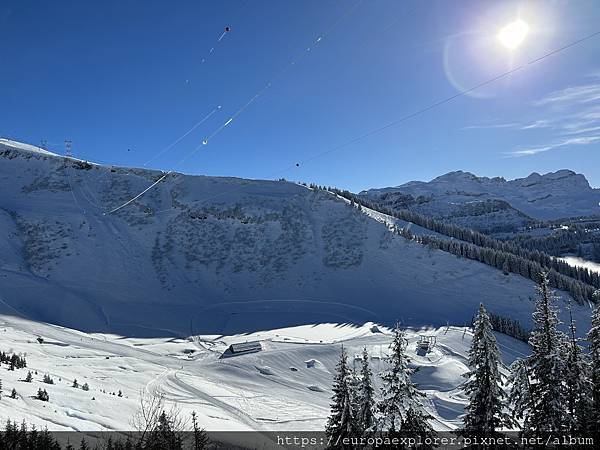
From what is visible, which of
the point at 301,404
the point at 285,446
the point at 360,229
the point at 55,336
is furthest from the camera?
the point at 360,229

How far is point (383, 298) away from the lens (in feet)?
293

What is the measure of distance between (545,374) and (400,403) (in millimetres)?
6358

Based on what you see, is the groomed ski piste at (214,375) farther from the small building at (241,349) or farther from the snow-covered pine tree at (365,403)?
the snow-covered pine tree at (365,403)

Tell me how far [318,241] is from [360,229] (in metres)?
11.4

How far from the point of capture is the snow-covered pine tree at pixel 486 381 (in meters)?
19.1

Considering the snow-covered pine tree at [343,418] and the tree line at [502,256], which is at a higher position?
the tree line at [502,256]

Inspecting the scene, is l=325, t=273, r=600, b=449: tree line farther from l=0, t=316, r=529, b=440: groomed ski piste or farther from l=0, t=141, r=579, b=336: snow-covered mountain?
l=0, t=141, r=579, b=336: snow-covered mountain

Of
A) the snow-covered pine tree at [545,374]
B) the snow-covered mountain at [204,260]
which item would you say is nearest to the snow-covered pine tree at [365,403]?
the snow-covered pine tree at [545,374]

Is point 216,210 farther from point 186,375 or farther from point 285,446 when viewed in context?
point 285,446

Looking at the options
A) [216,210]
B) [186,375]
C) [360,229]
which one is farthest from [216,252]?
[186,375]

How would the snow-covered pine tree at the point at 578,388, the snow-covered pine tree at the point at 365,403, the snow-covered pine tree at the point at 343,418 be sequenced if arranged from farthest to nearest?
the snow-covered pine tree at the point at 343,418
the snow-covered pine tree at the point at 365,403
the snow-covered pine tree at the point at 578,388

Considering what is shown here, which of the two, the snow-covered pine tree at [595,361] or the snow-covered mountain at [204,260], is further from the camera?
the snow-covered mountain at [204,260]

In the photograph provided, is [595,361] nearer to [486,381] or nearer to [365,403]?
[486,381]

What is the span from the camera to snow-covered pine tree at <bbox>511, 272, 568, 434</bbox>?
17969 millimetres
